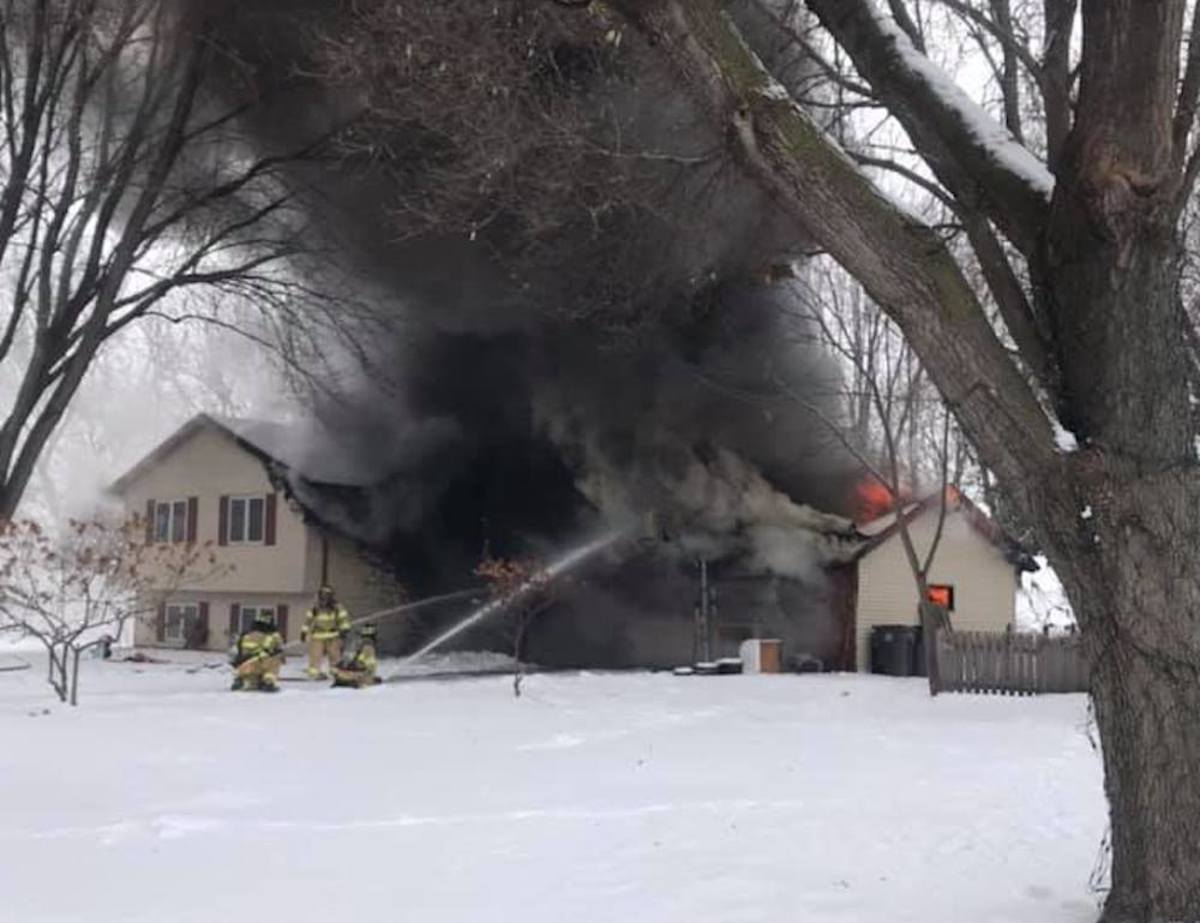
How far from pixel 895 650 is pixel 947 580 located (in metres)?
3.05

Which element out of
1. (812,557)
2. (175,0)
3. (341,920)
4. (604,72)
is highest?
(175,0)

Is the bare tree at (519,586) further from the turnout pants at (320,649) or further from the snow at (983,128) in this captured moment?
the snow at (983,128)

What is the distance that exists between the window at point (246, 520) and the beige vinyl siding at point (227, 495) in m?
0.13

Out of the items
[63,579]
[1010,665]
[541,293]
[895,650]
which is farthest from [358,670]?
[895,650]

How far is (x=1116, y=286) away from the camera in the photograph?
202 inches

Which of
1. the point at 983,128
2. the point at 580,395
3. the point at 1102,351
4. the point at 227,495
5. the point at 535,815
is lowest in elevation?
the point at 535,815

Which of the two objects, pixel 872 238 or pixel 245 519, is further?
pixel 245 519

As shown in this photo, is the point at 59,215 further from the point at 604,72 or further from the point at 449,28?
the point at 449,28

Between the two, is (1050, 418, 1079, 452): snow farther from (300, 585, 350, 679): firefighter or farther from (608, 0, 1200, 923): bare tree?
(300, 585, 350, 679): firefighter

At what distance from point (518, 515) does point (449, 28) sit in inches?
588

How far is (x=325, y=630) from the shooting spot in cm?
1903

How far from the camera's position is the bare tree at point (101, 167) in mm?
15688

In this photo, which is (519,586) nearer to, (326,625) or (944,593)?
(326,625)

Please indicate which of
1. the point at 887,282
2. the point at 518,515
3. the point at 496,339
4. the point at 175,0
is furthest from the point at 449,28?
the point at 518,515
